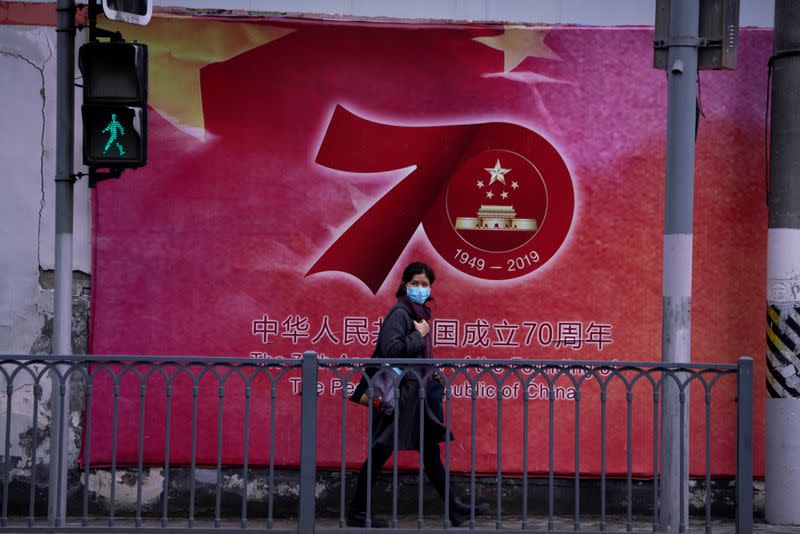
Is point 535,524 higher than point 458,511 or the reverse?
the reverse

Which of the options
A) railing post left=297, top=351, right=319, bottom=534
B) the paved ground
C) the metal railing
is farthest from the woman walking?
railing post left=297, top=351, right=319, bottom=534

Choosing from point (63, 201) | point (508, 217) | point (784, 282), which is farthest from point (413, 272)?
point (784, 282)

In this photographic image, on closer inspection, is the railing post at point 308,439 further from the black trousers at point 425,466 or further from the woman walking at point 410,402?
the black trousers at point 425,466

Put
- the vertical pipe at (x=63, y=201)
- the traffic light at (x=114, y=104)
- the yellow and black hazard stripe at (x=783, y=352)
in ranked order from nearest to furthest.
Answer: the traffic light at (x=114, y=104) < the vertical pipe at (x=63, y=201) < the yellow and black hazard stripe at (x=783, y=352)

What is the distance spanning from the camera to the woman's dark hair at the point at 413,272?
863 cm

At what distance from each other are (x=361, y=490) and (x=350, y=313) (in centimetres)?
146

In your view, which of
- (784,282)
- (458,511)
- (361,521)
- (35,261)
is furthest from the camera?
(35,261)

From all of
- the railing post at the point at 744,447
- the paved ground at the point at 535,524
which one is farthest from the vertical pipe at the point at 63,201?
the railing post at the point at 744,447

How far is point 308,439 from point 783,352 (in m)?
3.76

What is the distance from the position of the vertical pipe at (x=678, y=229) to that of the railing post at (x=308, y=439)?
7.31 ft

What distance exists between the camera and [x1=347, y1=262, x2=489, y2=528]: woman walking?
832cm

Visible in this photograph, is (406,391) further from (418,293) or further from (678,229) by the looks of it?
(678,229)

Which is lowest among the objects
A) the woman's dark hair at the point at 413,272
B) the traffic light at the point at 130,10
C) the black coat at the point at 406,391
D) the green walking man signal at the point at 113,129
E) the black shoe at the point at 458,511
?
the black shoe at the point at 458,511

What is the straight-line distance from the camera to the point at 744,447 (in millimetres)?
7332
